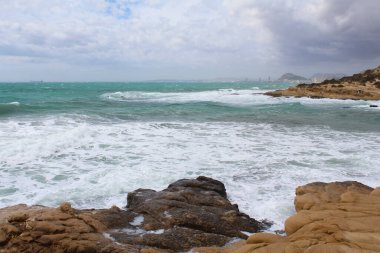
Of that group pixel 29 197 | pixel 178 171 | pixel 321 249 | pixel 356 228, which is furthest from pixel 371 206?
pixel 29 197

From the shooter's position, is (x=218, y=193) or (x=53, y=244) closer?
(x=53, y=244)

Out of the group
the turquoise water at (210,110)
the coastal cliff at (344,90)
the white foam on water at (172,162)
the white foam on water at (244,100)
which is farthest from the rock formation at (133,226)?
the coastal cliff at (344,90)

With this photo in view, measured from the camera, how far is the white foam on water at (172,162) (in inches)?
323

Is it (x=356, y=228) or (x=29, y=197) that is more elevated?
(x=356, y=228)

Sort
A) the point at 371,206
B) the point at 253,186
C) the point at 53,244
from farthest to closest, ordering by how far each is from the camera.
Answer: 1. the point at 253,186
2. the point at 371,206
3. the point at 53,244

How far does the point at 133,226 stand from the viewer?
19.5 ft

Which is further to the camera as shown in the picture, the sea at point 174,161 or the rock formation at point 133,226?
the sea at point 174,161

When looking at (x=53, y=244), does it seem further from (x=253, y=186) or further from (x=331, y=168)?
(x=331, y=168)

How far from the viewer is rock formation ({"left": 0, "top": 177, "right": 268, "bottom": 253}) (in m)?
5.05

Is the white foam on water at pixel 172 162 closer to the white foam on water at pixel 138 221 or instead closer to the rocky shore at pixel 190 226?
the rocky shore at pixel 190 226

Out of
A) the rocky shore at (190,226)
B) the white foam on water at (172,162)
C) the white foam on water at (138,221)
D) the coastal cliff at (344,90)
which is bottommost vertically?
the white foam on water at (172,162)

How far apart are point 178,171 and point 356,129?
41.7ft

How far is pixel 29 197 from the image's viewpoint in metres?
8.00

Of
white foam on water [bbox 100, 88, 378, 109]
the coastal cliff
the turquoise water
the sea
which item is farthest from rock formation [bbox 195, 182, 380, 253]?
the coastal cliff
